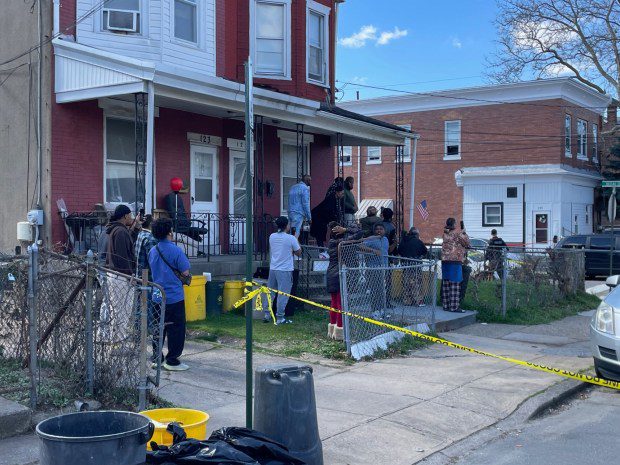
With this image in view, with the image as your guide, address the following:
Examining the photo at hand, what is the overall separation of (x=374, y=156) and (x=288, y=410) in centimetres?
3525

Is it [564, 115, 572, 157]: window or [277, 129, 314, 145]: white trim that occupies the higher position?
[564, 115, 572, 157]: window

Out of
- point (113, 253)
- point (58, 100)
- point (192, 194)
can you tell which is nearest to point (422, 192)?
point (192, 194)

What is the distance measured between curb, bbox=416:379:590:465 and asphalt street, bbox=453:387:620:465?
70mm

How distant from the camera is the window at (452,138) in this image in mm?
37750

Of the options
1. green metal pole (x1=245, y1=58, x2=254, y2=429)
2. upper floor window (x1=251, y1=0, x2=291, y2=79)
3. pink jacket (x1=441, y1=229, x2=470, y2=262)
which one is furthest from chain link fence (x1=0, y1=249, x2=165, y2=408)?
upper floor window (x1=251, y1=0, x2=291, y2=79)

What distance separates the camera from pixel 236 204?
16.6 m

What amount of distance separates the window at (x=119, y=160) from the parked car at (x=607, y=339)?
9012mm

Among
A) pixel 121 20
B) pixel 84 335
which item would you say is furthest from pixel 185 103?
pixel 84 335

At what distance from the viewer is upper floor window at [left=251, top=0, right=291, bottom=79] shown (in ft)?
55.5

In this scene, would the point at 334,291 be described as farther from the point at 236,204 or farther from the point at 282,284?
the point at 236,204

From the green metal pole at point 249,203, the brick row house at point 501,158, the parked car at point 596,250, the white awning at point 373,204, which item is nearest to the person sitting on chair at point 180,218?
the green metal pole at point 249,203

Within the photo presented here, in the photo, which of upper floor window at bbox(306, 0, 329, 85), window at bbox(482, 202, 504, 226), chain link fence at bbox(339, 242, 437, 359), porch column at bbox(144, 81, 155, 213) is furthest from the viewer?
window at bbox(482, 202, 504, 226)

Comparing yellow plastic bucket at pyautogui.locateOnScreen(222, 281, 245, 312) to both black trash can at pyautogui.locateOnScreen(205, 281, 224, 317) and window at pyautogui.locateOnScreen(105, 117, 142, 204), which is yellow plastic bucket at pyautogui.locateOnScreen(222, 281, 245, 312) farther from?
window at pyautogui.locateOnScreen(105, 117, 142, 204)

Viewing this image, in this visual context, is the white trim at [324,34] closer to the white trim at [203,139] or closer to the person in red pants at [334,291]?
the white trim at [203,139]
